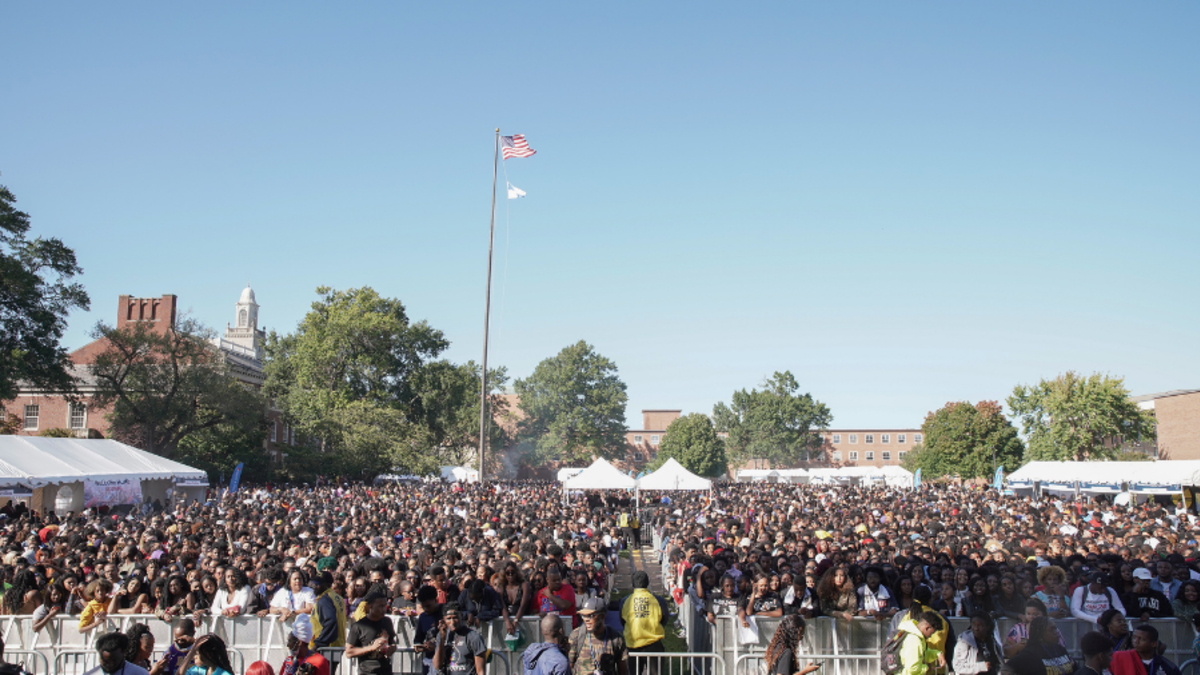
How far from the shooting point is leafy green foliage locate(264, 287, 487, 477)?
47.9m

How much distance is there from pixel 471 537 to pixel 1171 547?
11.5m

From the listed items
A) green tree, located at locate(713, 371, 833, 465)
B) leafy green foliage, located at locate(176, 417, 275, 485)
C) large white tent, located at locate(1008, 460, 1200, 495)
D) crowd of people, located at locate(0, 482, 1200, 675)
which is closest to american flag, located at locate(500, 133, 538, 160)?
crowd of people, located at locate(0, 482, 1200, 675)

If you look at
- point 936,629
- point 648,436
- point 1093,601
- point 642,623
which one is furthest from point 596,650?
point 648,436

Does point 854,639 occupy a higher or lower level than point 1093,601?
lower

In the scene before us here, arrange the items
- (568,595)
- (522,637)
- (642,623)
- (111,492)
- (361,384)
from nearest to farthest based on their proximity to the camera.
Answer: (642,623)
(522,637)
(568,595)
(111,492)
(361,384)

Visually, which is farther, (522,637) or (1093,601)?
(1093,601)

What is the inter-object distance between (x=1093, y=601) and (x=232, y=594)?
27.8ft

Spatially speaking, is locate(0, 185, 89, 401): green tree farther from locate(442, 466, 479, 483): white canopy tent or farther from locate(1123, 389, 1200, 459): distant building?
locate(1123, 389, 1200, 459): distant building

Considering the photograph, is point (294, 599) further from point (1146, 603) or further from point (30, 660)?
point (1146, 603)

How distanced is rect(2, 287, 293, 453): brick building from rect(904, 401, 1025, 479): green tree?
54.5 m

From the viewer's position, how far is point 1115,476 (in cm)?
3061

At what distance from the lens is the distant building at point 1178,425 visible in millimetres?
50781

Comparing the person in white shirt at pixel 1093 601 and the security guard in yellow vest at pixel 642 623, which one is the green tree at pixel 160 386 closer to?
the security guard in yellow vest at pixel 642 623

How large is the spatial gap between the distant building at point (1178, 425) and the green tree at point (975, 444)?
1730 cm
